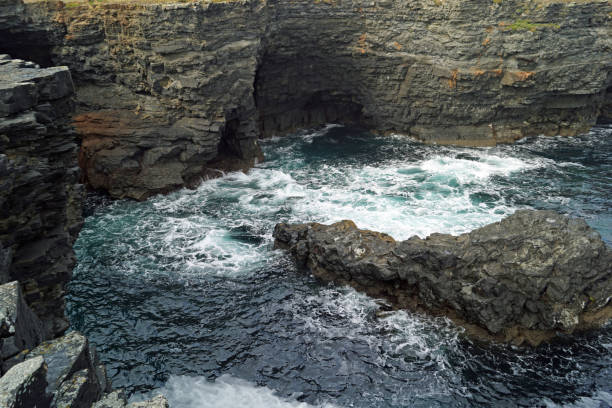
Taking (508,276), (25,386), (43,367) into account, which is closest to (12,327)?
(43,367)

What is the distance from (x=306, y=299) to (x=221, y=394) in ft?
23.9

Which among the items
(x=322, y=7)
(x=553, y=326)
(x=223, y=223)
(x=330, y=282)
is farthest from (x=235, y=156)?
(x=553, y=326)

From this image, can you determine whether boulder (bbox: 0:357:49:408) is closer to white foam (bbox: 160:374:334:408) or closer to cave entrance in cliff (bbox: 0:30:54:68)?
white foam (bbox: 160:374:334:408)

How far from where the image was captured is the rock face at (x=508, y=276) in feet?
79.1

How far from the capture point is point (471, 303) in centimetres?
2445

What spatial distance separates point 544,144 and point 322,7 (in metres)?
23.6

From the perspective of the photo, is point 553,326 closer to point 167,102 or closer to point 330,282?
point 330,282

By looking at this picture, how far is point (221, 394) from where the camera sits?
21.8m

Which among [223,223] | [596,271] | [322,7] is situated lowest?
[223,223]

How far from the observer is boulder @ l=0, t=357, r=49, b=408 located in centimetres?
813

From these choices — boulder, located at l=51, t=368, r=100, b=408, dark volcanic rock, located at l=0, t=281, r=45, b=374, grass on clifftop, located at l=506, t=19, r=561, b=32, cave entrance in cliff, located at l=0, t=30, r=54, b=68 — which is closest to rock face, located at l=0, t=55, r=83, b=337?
dark volcanic rock, located at l=0, t=281, r=45, b=374

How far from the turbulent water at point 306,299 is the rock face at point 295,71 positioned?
3769 millimetres

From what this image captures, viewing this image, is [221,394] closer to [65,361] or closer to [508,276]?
[65,361]

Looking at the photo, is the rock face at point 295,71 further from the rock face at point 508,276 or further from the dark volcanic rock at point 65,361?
the dark volcanic rock at point 65,361
